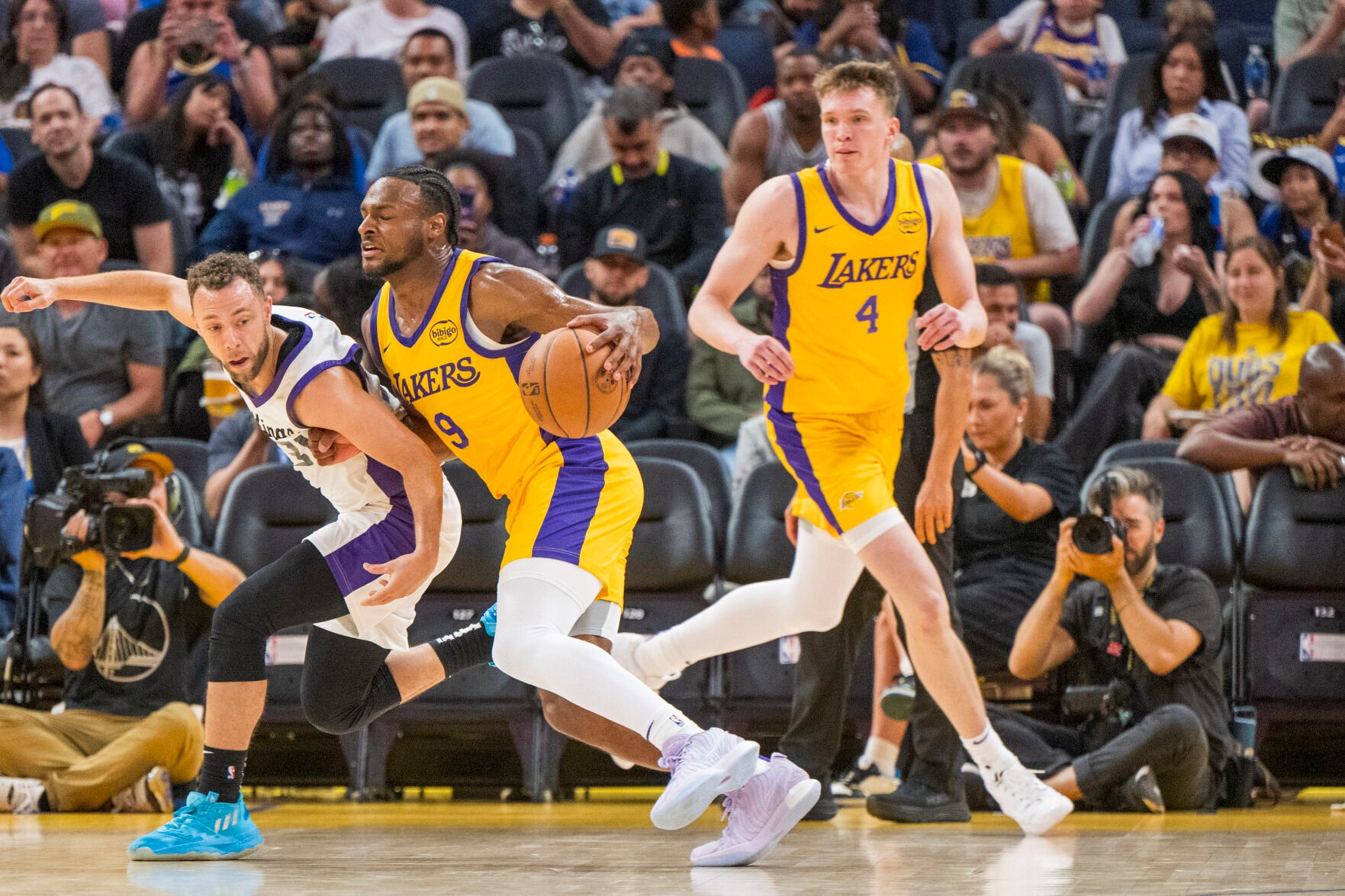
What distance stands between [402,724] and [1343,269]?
4.75 meters

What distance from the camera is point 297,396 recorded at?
4500mm

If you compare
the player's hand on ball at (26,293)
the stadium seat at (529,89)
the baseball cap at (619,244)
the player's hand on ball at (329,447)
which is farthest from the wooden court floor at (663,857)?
the stadium seat at (529,89)

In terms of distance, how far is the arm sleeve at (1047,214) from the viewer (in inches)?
339

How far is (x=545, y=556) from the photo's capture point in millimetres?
4348

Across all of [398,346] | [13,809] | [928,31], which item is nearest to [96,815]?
[13,809]

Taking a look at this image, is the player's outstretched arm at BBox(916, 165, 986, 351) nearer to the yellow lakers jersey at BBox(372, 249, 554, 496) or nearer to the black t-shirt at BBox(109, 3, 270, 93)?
the yellow lakers jersey at BBox(372, 249, 554, 496)

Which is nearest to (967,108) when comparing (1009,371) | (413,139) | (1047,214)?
(1047,214)

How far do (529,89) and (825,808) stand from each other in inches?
241

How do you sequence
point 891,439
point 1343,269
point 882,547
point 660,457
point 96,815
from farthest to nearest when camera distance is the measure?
point 1343,269
point 660,457
point 96,815
point 891,439
point 882,547

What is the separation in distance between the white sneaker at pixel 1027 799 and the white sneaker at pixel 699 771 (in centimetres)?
126

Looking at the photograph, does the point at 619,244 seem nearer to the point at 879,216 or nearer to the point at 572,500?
the point at 879,216

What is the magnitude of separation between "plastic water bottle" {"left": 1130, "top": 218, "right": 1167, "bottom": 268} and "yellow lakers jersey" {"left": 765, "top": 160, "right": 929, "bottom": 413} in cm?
332

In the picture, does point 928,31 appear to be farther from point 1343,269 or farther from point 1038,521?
point 1038,521

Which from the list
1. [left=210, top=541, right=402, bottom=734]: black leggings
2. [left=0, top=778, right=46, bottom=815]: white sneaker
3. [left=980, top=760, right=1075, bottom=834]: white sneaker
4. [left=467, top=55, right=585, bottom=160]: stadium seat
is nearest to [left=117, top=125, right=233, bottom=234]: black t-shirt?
[left=467, top=55, right=585, bottom=160]: stadium seat
